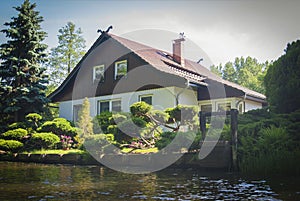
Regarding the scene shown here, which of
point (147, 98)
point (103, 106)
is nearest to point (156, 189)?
point (147, 98)

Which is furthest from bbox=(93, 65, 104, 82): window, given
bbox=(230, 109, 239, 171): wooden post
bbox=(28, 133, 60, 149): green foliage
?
bbox=(230, 109, 239, 171): wooden post

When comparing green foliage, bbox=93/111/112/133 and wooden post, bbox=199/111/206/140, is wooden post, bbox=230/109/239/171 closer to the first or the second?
wooden post, bbox=199/111/206/140

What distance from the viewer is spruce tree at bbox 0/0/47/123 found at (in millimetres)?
19141

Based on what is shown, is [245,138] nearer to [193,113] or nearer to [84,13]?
[193,113]

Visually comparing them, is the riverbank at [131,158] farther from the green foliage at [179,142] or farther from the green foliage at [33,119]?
the green foliage at [33,119]

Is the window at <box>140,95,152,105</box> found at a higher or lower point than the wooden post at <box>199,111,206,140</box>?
higher

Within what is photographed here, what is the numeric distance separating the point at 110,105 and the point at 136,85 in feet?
7.30

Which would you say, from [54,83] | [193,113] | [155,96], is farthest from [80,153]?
[54,83]

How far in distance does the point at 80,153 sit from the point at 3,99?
9848 millimetres

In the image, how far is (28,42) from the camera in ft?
65.8

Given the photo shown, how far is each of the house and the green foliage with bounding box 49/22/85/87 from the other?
1017cm

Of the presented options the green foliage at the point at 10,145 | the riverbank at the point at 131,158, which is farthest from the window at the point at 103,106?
the riverbank at the point at 131,158

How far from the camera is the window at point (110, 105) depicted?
1789 centimetres

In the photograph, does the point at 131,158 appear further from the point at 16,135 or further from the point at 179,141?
the point at 16,135
